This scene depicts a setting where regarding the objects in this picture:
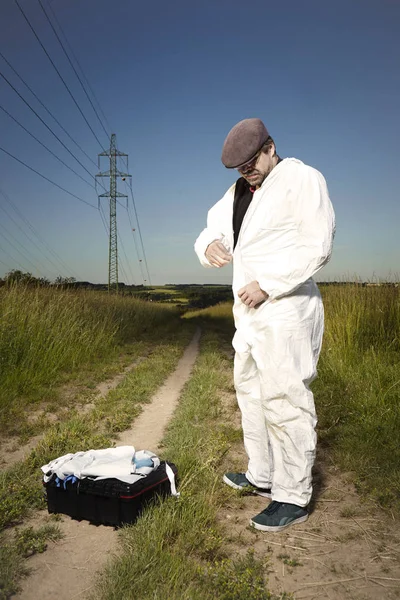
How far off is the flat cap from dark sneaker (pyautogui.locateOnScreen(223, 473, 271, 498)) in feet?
8.03

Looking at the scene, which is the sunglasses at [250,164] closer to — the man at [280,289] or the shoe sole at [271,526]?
the man at [280,289]

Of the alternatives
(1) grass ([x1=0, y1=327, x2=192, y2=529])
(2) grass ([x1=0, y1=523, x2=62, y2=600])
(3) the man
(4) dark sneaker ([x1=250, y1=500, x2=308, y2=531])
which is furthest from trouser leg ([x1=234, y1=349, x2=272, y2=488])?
(1) grass ([x1=0, y1=327, x2=192, y2=529])

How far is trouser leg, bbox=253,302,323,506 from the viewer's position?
2998mm

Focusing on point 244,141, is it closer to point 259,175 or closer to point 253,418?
point 259,175

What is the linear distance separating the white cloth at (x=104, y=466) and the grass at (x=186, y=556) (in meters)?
0.28

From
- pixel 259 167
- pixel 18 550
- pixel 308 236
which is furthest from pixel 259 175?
pixel 18 550

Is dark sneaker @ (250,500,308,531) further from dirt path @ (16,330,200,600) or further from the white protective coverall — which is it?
dirt path @ (16,330,200,600)

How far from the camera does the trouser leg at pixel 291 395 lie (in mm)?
2998

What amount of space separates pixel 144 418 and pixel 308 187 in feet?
12.9

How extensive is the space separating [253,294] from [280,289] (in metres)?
0.19

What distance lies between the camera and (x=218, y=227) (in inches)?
137

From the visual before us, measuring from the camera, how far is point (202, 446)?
14.7ft

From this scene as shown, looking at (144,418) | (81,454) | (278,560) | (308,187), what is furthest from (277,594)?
(144,418)

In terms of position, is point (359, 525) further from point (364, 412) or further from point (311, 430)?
point (364, 412)
